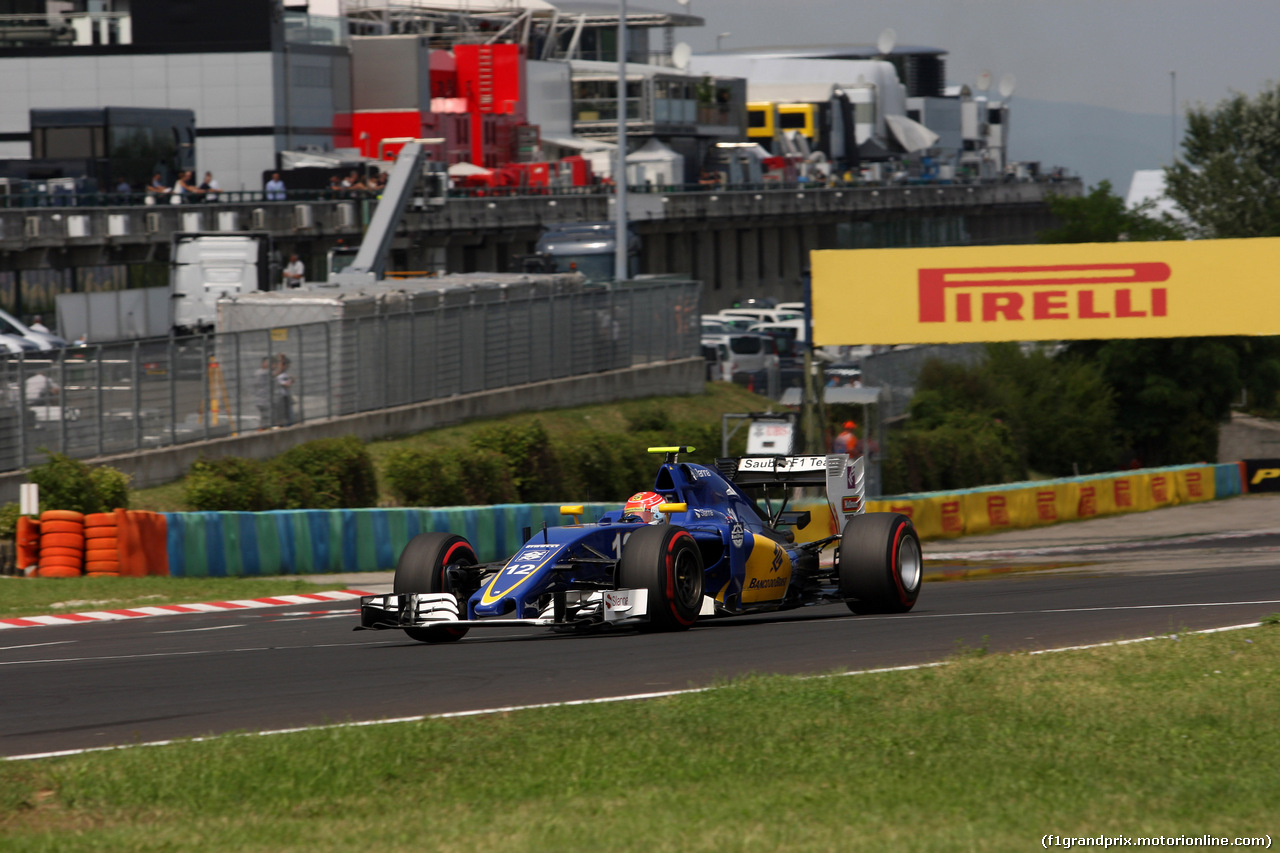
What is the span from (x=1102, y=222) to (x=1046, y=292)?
3370cm

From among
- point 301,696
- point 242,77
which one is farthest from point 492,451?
point 242,77

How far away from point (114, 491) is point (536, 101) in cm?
7715

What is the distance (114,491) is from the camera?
2397cm

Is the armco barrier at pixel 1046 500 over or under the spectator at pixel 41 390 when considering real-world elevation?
under

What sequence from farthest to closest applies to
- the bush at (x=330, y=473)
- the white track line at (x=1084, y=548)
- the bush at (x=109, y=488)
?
the bush at (x=330, y=473) < the white track line at (x=1084, y=548) < the bush at (x=109, y=488)

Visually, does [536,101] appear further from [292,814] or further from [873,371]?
[292,814]

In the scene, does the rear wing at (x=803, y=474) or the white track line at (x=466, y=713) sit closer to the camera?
the white track line at (x=466, y=713)

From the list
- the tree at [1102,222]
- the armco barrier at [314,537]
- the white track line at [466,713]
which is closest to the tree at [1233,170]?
the tree at [1102,222]

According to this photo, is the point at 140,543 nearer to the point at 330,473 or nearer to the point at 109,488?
the point at 109,488

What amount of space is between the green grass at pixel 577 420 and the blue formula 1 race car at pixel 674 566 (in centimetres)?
1405

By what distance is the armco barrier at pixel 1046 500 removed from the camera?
101ft

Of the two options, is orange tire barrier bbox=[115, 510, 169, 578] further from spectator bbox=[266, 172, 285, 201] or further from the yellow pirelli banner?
spectator bbox=[266, 172, 285, 201]

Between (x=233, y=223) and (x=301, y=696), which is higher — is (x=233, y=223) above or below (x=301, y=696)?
above

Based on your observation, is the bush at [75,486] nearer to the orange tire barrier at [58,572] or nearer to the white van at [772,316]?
the orange tire barrier at [58,572]
